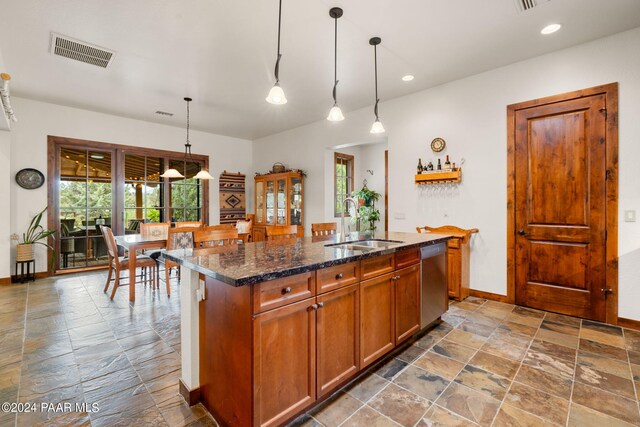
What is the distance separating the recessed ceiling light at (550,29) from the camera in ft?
8.89

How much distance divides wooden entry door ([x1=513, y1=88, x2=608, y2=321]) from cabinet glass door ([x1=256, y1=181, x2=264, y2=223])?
4.88 meters

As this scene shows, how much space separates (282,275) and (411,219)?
10.9 ft

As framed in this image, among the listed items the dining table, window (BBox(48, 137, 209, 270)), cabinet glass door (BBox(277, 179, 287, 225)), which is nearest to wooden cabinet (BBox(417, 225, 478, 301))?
cabinet glass door (BBox(277, 179, 287, 225))

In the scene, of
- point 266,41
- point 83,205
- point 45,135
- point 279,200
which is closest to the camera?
point 266,41

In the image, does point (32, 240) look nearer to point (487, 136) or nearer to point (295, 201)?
point (295, 201)

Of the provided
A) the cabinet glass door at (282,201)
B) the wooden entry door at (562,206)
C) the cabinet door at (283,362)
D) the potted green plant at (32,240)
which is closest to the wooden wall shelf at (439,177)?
the wooden entry door at (562,206)

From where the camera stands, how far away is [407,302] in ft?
7.72

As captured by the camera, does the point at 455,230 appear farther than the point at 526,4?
Yes

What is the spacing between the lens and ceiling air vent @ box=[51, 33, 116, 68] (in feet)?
9.55

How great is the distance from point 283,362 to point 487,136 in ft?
11.8

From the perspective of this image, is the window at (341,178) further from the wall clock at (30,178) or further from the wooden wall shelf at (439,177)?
the wall clock at (30,178)

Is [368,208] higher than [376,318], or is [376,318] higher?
[368,208]

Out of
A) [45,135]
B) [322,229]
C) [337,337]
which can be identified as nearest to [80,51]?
[45,135]

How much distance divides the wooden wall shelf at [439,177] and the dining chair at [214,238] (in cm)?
272
